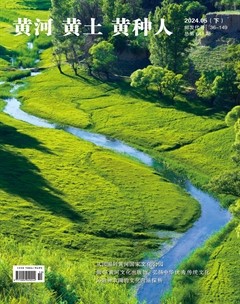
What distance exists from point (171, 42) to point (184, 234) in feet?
69.7

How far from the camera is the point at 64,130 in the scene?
36875 mm

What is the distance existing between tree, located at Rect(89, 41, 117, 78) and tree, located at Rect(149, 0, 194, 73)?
3.43 m

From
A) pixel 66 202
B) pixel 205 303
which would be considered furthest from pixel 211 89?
pixel 205 303

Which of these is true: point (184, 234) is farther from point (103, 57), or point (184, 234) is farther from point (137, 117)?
point (103, 57)

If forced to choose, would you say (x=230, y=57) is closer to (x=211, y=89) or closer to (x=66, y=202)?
(x=211, y=89)

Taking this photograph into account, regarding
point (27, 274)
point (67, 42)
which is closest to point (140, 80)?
point (67, 42)

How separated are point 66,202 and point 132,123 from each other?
1174cm

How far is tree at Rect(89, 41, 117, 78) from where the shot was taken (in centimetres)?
4447

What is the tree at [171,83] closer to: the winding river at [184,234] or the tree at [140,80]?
the tree at [140,80]

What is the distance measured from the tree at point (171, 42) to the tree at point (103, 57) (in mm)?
3435

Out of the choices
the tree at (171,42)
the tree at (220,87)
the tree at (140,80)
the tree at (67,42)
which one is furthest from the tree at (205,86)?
the tree at (67,42)

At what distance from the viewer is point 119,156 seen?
31828 millimetres

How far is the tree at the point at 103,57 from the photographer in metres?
44.5

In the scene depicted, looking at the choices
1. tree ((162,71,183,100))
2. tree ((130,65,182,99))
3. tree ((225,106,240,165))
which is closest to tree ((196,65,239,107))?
tree ((162,71,183,100))
